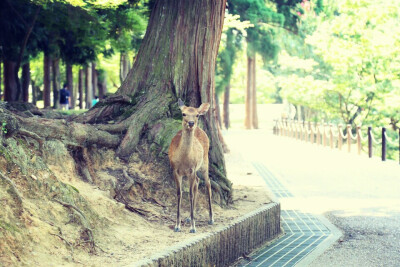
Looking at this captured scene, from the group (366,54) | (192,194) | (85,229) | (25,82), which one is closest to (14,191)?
(85,229)

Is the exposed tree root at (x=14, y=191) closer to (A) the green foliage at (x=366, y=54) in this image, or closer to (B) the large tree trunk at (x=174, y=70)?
(B) the large tree trunk at (x=174, y=70)

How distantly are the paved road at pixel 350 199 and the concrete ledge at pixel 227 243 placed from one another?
0.93m

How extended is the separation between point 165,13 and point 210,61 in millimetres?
1190

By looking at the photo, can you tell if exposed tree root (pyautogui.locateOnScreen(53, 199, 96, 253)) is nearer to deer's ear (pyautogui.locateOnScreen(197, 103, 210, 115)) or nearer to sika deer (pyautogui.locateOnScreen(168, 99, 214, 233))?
sika deer (pyautogui.locateOnScreen(168, 99, 214, 233))

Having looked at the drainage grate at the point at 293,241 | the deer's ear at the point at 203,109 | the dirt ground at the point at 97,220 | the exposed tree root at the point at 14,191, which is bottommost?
the drainage grate at the point at 293,241

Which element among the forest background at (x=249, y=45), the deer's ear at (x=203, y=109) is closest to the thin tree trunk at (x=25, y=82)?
the forest background at (x=249, y=45)

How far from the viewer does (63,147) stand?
8617mm

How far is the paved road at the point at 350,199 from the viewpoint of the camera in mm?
8406

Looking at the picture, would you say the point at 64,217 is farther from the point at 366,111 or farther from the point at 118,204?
the point at 366,111

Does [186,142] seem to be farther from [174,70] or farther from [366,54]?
[366,54]

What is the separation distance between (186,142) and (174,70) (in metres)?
3.22

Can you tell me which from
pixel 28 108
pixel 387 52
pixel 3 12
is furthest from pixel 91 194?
pixel 387 52

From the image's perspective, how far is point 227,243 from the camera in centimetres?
798

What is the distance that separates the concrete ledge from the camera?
6.39 m
